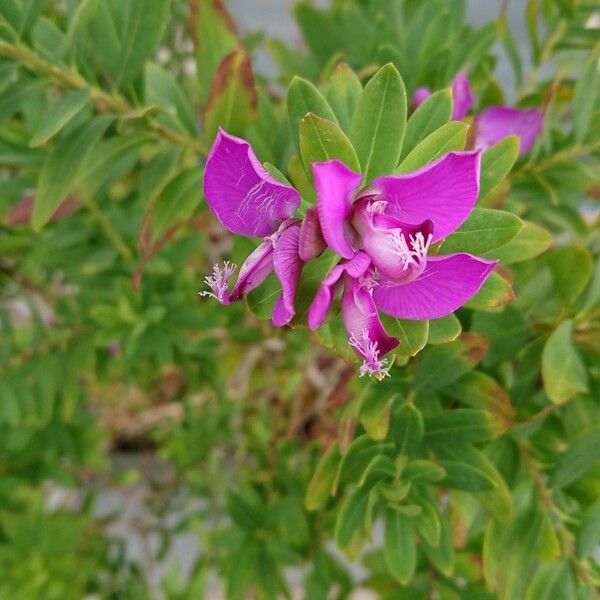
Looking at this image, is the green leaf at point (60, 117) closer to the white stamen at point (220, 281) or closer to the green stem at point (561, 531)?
the white stamen at point (220, 281)


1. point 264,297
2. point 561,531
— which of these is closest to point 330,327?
point 264,297

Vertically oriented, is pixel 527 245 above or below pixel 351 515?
above

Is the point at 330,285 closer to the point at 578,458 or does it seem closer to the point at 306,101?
the point at 306,101

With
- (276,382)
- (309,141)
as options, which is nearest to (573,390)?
(309,141)

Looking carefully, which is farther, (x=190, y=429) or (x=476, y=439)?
(x=190, y=429)

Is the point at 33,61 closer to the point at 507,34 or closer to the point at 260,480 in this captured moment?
the point at 507,34

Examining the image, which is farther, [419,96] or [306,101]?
[419,96]

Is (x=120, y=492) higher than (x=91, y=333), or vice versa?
(x=91, y=333)
